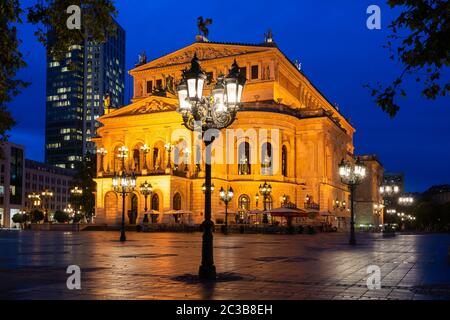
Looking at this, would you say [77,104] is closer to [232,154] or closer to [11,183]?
[11,183]

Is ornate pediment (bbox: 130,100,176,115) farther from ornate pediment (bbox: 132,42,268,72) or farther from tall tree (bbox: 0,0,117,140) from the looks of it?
tall tree (bbox: 0,0,117,140)

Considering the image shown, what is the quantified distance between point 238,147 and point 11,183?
8017 cm

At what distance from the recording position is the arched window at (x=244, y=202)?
245 feet

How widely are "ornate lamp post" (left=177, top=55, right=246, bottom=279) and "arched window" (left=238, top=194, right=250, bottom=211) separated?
57.7 m

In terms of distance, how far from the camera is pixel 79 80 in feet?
639

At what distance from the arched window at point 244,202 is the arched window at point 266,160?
13.2ft

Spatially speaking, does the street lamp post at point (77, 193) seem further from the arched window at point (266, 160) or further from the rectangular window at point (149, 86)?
the arched window at point (266, 160)

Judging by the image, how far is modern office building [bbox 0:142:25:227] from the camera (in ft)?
434

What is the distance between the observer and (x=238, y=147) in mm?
76125

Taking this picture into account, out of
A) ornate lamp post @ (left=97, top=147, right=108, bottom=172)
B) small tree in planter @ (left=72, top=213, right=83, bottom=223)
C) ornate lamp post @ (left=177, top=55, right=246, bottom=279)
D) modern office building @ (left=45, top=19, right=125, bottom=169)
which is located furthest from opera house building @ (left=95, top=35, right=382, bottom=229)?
modern office building @ (left=45, top=19, right=125, bottom=169)

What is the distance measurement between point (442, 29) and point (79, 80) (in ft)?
637

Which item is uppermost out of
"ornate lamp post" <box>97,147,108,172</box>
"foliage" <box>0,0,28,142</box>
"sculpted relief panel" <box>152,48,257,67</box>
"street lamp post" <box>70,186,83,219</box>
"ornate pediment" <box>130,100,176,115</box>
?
"sculpted relief panel" <box>152,48,257,67</box>

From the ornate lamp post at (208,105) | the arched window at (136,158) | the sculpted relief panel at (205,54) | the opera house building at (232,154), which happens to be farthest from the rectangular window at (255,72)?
the ornate lamp post at (208,105)
